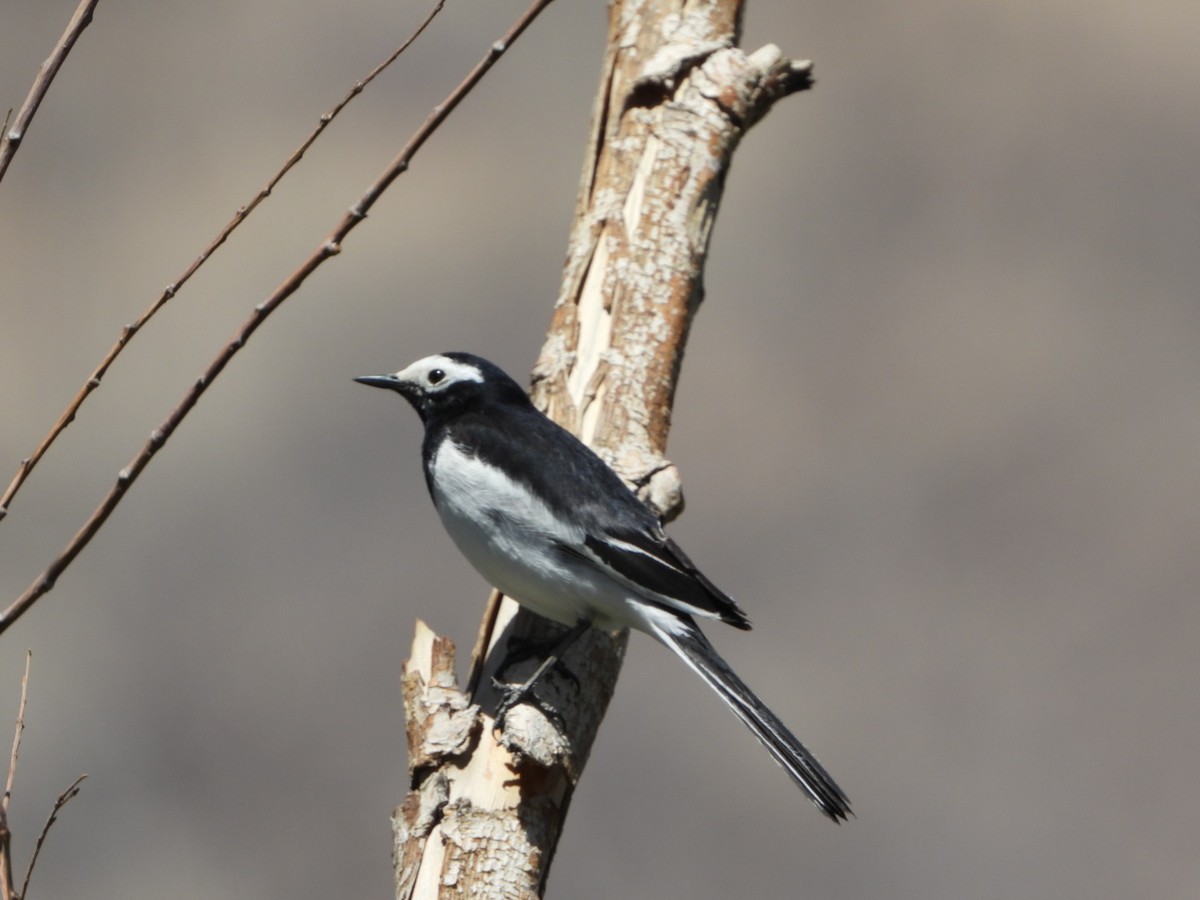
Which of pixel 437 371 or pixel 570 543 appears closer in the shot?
pixel 570 543

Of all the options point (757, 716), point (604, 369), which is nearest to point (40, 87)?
point (757, 716)

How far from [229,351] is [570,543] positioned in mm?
2206

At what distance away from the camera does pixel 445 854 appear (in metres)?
2.94

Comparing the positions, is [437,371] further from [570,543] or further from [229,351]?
[229,351]

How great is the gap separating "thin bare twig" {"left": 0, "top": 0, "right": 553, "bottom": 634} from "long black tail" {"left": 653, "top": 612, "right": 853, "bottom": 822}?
2116 millimetres

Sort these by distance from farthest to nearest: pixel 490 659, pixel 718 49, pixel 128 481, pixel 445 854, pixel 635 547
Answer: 1. pixel 718 49
2. pixel 490 659
3. pixel 635 547
4. pixel 445 854
5. pixel 128 481

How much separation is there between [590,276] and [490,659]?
4.74 ft

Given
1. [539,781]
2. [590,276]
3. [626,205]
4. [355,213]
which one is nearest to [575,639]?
[539,781]

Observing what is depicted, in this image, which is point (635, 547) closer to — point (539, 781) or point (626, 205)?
point (539, 781)

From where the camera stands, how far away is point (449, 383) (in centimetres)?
418

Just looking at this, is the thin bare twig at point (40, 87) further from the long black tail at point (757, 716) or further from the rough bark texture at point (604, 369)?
the long black tail at point (757, 716)

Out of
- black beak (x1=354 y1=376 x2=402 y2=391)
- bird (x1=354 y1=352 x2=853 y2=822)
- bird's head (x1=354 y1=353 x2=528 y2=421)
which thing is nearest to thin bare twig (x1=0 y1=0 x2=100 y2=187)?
bird (x1=354 y1=352 x2=853 y2=822)

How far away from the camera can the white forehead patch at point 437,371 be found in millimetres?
4145

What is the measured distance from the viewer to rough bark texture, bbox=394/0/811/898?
9.91 ft
